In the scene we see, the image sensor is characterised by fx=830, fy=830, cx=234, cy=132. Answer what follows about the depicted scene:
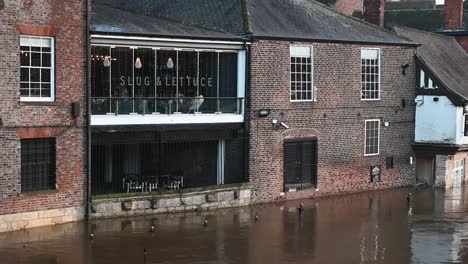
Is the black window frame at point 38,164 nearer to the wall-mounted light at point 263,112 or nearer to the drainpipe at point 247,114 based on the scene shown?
the drainpipe at point 247,114

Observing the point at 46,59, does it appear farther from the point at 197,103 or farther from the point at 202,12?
the point at 202,12

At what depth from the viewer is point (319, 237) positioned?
22.7 metres

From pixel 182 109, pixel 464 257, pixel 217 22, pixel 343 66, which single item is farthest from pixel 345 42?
pixel 464 257

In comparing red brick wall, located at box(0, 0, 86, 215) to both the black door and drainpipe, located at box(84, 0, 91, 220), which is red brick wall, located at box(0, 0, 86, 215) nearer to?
drainpipe, located at box(84, 0, 91, 220)

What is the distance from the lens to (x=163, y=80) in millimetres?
26609

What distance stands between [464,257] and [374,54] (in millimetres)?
14059

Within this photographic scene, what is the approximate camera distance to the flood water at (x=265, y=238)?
19.8 metres

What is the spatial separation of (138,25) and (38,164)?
18.7 feet

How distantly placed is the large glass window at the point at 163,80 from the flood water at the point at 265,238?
3461mm

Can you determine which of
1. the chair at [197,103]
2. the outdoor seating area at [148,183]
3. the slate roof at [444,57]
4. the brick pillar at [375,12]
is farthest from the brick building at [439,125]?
the outdoor seating area at [148,183]

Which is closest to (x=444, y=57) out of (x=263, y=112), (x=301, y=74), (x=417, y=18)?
(x=301, y=74)

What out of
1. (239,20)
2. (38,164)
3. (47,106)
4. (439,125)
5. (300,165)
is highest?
(239,20)

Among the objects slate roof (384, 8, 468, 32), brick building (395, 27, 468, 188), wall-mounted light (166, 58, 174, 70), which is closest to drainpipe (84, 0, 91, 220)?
wall-mounted light (166, 58, 174, 70)

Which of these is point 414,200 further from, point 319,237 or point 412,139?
point 319,237
